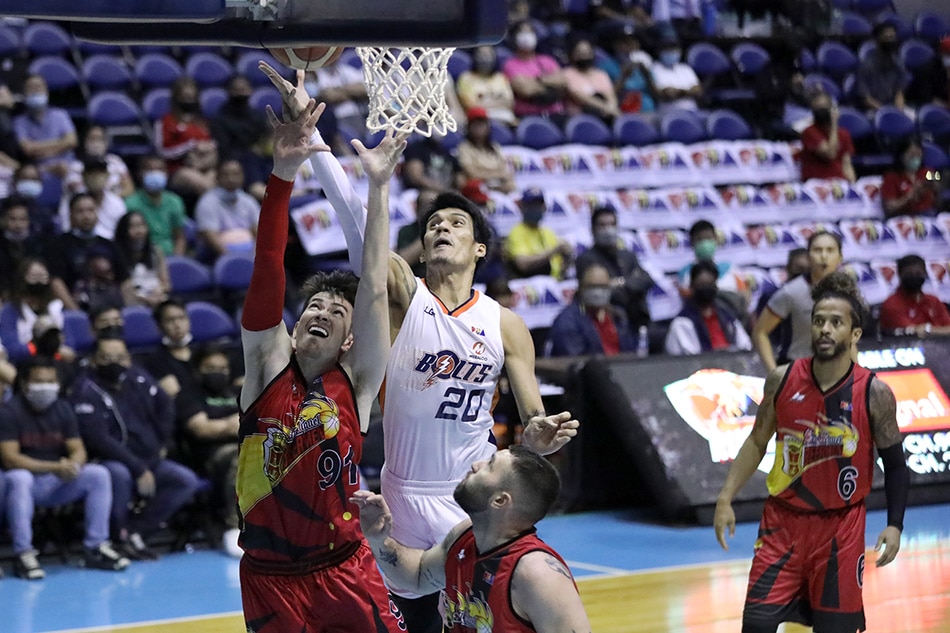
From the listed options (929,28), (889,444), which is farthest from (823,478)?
(929,28)

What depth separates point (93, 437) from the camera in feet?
30.3

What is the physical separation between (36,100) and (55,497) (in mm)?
4197

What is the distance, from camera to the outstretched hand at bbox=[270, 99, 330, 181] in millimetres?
4227

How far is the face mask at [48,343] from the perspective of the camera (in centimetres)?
941

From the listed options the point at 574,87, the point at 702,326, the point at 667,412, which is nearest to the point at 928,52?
the point at 574,87

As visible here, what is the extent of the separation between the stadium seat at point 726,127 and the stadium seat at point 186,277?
7.19 meters

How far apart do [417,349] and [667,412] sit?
5672mm

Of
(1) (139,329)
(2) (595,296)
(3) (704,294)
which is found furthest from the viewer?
(3) (704,294)

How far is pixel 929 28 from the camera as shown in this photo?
771 inches

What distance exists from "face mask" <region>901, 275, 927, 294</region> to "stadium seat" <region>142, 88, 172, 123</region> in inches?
271

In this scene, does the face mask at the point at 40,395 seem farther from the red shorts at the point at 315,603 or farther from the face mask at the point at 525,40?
the face mask at the point at 525,40

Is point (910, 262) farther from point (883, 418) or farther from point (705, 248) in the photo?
point (883, 418)

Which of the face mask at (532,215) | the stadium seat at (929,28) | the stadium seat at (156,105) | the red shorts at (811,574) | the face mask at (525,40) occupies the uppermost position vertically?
the stadium seat at (929,28)

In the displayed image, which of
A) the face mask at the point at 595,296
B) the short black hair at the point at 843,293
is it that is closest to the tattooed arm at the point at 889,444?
the short black hair at the point at 843,293
